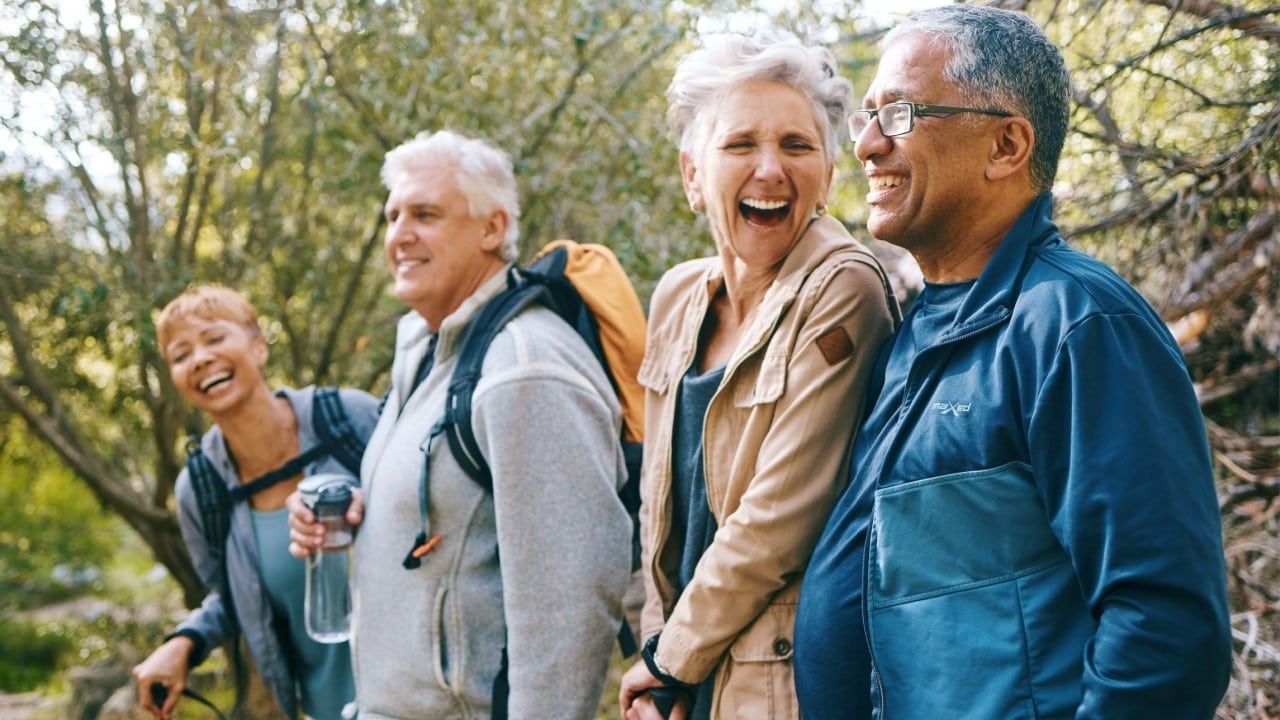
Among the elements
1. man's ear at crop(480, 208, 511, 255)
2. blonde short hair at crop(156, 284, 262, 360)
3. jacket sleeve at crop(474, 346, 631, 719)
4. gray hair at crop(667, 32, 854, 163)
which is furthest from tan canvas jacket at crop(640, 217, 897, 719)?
blonde short hair at crop(156, 284, 262, 360)

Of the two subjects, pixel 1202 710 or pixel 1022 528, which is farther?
pixel 1022 528

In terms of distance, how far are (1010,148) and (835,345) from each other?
44 cm

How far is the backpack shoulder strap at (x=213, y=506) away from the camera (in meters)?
2.98

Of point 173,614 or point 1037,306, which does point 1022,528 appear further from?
point 173,614

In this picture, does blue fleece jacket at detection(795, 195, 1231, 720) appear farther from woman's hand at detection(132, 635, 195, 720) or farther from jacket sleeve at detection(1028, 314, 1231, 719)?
woman's hand at detection(132, 635, 195, 720)

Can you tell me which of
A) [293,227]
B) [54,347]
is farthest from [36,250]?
[293,227]

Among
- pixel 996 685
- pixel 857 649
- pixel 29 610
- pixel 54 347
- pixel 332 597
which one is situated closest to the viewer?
pixel 996 685

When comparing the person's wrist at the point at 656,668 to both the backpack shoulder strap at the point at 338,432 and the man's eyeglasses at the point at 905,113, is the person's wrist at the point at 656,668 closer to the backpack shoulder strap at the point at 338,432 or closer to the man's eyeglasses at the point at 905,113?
the man's eyeglasses at the point at 905,113

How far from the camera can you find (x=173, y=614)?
6.67m

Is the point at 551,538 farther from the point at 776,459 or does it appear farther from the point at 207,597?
the point at 207,597

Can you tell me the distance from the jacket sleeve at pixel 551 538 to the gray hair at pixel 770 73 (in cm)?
65

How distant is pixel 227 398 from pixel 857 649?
2.07 meters

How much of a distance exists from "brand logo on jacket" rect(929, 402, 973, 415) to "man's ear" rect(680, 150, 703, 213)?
82 centimetres

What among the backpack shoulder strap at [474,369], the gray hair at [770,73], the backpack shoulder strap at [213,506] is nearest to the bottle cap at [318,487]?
the backpack shoulder strap at [474,369]
